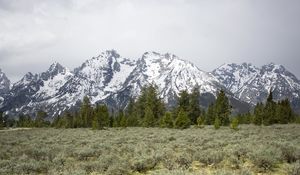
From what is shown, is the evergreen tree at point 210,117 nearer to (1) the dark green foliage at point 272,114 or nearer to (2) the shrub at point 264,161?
(1) the dark green foliage at point 272,114

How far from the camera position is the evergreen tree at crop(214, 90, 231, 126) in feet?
248

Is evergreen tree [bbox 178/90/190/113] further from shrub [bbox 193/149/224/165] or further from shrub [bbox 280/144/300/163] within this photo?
shrub [bbox 280/144/300/163]

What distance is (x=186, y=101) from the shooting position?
276ft

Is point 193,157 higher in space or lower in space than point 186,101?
lower

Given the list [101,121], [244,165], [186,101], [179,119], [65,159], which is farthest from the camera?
[186,101]

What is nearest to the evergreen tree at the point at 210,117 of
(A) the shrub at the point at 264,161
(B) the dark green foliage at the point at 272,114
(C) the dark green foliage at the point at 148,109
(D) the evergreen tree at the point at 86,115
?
(B) the dark green foliage at the point at 272,114

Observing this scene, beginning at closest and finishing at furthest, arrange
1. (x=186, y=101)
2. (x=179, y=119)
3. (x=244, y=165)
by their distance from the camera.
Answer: (x=244, y=165) → (x=179, y=119) → (x=186, y=101)

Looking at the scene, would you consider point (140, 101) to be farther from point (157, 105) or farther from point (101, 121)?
point (101, 121)

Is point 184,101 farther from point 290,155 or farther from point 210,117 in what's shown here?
point 290,155

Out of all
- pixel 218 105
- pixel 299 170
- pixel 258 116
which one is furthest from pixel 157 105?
pixel 299 170

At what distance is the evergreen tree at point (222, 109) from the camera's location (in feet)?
248

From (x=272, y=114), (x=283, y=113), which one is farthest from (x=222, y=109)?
(x=283, y=113)

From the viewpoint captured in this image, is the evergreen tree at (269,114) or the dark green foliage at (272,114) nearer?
the evergreen tree at (269,114)

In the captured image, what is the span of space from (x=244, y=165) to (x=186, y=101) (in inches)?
2704
